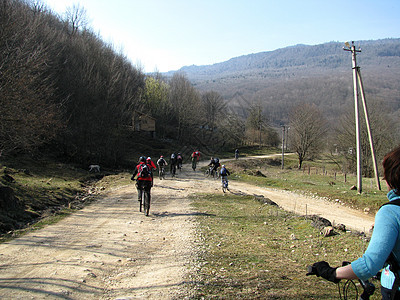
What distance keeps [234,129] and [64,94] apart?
197 feet

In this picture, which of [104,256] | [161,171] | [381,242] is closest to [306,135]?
[161,171]

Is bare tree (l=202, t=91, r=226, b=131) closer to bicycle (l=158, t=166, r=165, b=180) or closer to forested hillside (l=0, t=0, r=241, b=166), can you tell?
forested hillside (l=0, t=0, r=241, b=166)

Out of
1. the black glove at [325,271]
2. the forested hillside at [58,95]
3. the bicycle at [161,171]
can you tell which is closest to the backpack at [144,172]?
the forested hillside at [58,95]

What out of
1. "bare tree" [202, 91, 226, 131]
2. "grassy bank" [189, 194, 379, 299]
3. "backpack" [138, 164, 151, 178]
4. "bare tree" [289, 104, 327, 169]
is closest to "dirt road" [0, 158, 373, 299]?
"grassy bank" [189, 194, 379, 299]

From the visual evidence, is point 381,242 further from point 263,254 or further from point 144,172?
point 144,172

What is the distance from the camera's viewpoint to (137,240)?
29.3 feet

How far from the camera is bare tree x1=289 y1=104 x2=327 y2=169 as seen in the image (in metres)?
51.7

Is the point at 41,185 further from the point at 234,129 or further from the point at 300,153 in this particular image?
the point at 234,129

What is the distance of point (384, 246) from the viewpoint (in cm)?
238

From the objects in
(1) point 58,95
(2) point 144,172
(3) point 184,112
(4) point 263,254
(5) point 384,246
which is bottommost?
(4) point 263,254

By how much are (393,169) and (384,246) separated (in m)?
0.64

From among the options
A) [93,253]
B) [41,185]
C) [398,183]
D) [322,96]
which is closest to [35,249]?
[93,253]

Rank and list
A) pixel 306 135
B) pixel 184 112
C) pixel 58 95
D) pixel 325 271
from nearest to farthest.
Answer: pixel 325 271, pixel 58 95, pixel 306 135, pixel 184 112

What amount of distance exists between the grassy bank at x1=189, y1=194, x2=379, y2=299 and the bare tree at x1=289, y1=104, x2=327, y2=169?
41.6m
